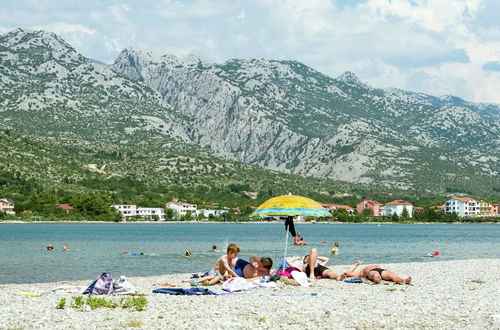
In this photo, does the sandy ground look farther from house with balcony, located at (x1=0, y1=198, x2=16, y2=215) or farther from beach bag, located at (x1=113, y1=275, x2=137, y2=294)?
house with balcony, located at (x1=0, y1=198, x2=16, y2=215)

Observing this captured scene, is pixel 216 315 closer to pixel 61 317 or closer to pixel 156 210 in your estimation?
pixel 61 317

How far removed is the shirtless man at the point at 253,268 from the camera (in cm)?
2595

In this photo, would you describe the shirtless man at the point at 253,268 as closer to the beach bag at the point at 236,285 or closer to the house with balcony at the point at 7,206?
the beach bag at the point at 236,285

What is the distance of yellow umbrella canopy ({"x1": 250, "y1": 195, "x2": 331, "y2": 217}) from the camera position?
27.4 meters

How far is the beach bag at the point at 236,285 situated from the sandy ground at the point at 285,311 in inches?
10.9

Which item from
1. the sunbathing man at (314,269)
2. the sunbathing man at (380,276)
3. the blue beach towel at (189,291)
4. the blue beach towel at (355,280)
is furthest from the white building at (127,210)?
the blue beach towel at (189,291)

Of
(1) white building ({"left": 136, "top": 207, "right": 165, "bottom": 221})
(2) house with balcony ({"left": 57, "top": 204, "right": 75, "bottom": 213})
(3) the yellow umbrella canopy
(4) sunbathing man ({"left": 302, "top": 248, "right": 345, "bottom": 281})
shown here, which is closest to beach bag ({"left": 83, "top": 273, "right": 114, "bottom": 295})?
(3) the yellow umbrella canopy

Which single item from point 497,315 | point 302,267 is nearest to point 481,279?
point 302,267

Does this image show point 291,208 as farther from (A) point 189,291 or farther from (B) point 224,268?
(A) point 189,291

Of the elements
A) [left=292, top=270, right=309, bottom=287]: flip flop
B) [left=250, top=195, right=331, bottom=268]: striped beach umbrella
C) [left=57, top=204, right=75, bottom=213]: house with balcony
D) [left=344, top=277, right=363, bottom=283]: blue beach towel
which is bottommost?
[left=344, top=277, right=363, bottom=283]: blue beach towel

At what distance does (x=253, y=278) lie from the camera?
2572 cm

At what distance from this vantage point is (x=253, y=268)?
2597 cm

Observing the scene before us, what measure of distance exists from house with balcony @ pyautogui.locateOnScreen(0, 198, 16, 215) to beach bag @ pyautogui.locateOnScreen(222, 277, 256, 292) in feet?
504

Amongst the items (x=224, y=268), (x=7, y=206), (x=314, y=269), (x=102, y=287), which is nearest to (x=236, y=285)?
(x=224, y=268)
